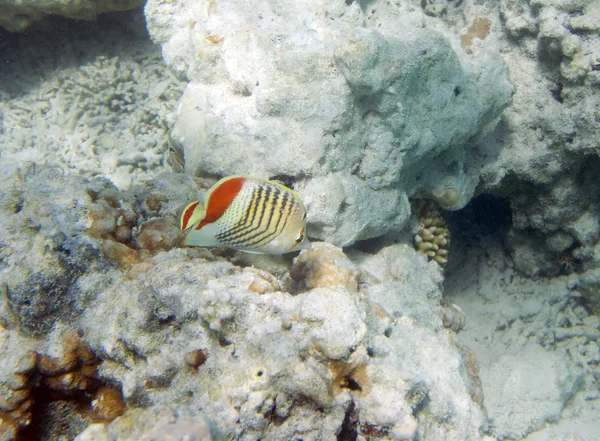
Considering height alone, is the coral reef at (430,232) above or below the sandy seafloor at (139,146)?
above

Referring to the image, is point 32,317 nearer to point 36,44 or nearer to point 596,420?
point 36,44

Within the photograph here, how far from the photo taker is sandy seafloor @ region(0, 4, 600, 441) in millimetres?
4617

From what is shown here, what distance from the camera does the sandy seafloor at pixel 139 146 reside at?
15.1 ft

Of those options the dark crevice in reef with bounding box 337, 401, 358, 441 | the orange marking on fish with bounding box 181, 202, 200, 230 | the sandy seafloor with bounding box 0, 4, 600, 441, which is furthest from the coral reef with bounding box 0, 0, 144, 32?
the dark crevice in reef with bounding box 337, 401, 358, 441

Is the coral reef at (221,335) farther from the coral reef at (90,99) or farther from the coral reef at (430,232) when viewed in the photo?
the coral reef at (90,99)

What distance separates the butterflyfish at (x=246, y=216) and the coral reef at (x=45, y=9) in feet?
11.9

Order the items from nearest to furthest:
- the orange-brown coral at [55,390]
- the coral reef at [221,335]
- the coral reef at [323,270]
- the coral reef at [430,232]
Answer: the coral reef at [221,335] < the orange-brown coral at [55,390] < the coral reef at [323,270] < the coral reef at [430,232]

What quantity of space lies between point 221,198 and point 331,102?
46.6 inches

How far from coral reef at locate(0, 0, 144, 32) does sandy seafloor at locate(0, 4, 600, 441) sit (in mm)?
545

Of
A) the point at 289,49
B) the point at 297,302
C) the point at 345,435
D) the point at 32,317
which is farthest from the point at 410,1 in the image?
the point at 32,317

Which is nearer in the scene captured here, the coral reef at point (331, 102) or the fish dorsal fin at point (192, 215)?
the fish dorsal fin at point (192, 215)

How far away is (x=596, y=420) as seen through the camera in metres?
4.06

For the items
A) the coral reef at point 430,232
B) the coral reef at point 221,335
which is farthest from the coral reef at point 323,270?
the coral reef at point 430,232

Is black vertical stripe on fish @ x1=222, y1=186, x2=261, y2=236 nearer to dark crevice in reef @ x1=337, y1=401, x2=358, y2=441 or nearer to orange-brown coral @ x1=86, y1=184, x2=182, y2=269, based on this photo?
orange-brown coral @ x1=86, y1=184, x2=182, y2=269
